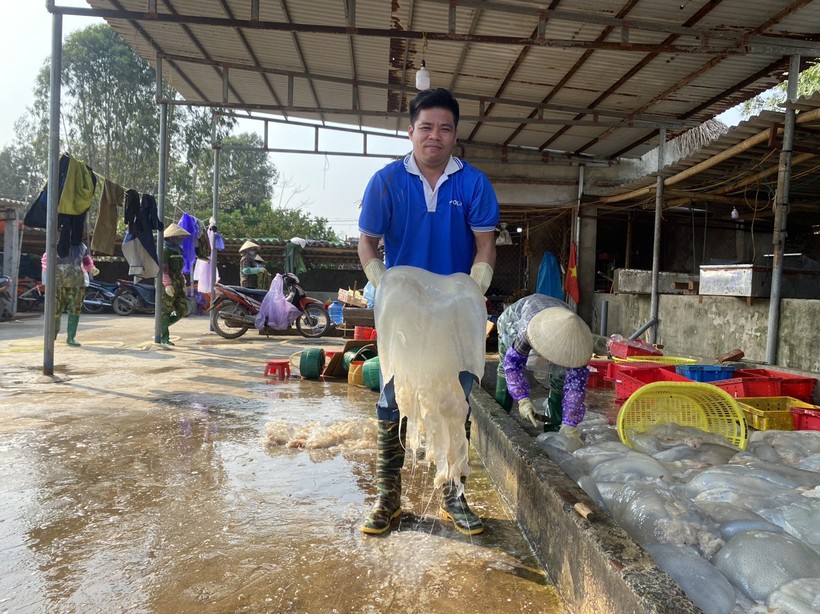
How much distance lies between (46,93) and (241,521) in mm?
30666

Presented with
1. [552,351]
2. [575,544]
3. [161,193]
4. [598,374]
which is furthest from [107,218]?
[575,544]

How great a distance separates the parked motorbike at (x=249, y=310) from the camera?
1020cm

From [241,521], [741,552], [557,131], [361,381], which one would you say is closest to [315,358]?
[361,381]

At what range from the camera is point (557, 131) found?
9484 millimetres

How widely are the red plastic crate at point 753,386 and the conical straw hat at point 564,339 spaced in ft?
5.99

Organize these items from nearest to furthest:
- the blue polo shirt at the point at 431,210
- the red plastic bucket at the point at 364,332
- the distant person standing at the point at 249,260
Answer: the blue polo shirt at the point at 431,210 < the red plastic bucket at the point at 364,332 < the distant person standing at the point at 249,260

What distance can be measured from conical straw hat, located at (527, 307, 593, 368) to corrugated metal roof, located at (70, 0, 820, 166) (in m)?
3.59

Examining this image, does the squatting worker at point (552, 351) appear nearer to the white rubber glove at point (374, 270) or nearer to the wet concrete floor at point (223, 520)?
the wet concrete floor at point (223, 520)

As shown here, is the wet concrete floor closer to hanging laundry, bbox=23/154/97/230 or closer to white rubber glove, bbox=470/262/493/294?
white rubber glove, bbox=470/262/493/294

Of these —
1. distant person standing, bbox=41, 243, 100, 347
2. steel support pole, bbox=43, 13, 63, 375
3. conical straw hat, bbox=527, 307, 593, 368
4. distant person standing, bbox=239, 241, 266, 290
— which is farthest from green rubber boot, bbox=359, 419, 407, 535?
distant person standing, bbox=239, 241, 266, 290

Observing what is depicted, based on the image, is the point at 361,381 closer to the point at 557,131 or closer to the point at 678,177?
the point at 678,177

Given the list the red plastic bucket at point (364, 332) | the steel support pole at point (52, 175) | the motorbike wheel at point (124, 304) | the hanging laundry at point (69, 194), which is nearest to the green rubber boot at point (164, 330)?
the hanging laundry at point (69, 194)

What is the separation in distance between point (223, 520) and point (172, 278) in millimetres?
6829

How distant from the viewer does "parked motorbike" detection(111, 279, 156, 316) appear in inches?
626
